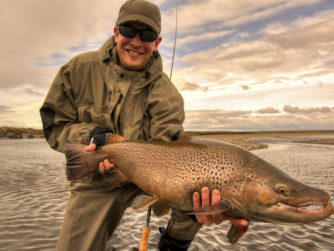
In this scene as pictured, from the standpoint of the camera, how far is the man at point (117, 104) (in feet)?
10.4

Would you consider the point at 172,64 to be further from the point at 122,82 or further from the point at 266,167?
the point at 266,167

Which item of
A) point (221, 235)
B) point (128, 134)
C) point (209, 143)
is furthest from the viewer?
point (221, 235)

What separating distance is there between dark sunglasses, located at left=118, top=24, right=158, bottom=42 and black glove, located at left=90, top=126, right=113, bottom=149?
117cm

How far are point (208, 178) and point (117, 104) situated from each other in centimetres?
144

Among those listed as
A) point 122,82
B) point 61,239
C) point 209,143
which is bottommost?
point 61,239

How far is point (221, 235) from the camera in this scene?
3953mm

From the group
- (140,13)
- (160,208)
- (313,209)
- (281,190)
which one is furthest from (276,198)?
(140,13)

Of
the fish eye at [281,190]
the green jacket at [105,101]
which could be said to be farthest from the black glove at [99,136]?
the fish eye at [281,190]

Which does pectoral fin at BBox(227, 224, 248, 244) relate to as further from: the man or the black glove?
the black glove

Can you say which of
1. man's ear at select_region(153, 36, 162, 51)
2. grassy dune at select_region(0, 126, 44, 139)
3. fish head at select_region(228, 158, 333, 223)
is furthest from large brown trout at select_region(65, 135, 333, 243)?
grassy dune at select_region(0, 126, 44, 139)

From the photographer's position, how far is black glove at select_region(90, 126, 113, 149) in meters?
2.97

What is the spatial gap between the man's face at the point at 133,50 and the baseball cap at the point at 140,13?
0.30 ft

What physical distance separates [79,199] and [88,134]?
74 cm

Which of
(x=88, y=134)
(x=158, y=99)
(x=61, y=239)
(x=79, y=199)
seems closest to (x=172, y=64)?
(x=158, y=99)
